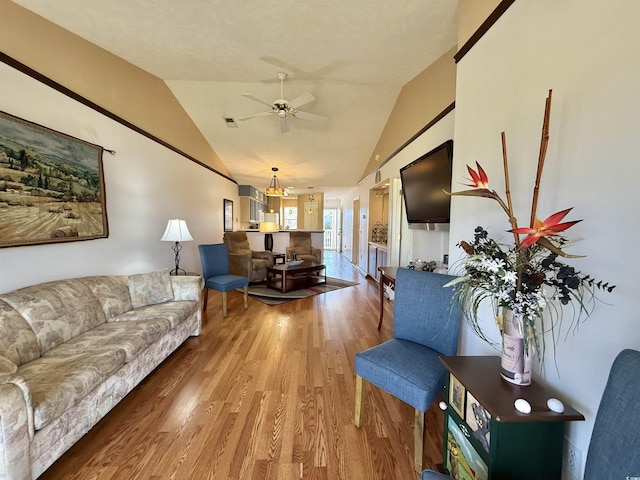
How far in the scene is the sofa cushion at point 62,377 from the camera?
125 centimetres

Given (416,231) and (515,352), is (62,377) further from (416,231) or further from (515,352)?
(416,231)

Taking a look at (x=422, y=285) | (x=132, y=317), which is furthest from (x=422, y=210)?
(x=132, y=317)

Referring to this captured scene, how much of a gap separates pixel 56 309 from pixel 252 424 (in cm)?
167

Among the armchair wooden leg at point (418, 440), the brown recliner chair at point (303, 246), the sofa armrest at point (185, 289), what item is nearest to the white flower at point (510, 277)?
the armchair wooden leg at point (418, 440)

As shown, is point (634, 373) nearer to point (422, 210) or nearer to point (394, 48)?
point (422, 210)

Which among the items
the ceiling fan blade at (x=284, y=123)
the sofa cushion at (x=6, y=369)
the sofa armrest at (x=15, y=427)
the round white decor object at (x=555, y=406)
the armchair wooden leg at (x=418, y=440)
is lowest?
the armchair wooden leg at (x=418, y=440)

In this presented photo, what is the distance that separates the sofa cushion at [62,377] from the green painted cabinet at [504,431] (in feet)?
6.37

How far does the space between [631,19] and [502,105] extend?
617 millimetres

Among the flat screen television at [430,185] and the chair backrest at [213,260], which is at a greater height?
the flat screen television at [430,185]

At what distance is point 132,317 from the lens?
7.68ft

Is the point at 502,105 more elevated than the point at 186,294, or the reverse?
the point at 502,105

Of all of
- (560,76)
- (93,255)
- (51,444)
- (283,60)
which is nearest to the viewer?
(560,76)

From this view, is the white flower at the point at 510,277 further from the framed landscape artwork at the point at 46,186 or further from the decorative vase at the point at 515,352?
the framed landscape artwork at the point at 46,186

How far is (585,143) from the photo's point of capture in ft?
3.27
